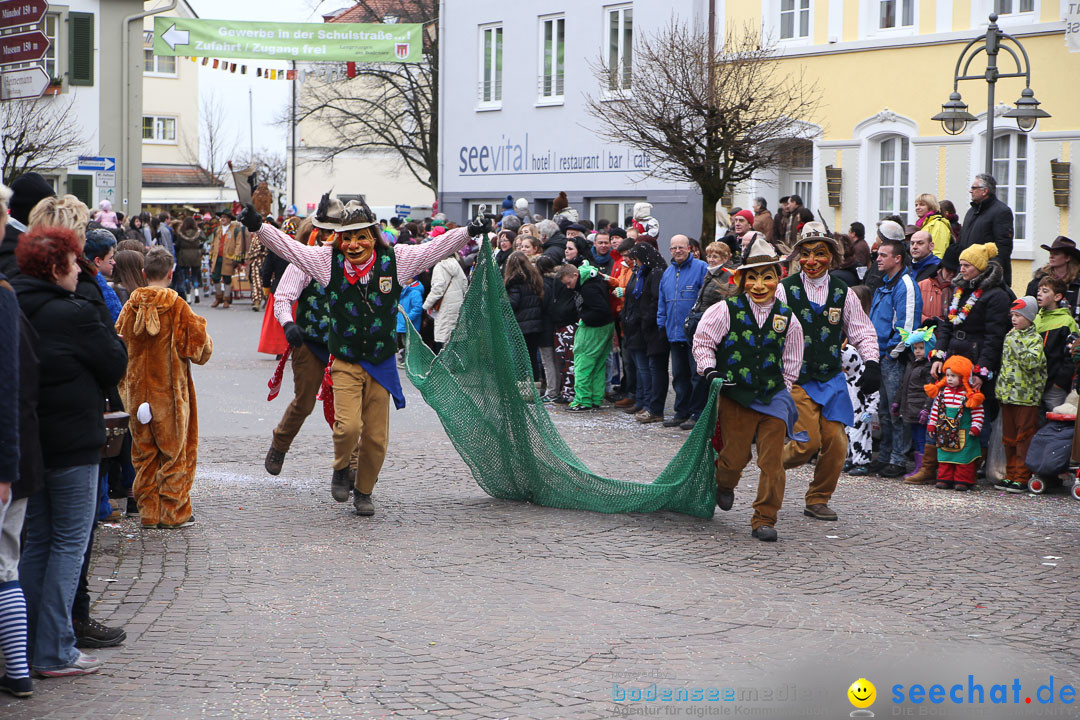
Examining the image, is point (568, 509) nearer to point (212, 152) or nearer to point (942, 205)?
point (942, 205)

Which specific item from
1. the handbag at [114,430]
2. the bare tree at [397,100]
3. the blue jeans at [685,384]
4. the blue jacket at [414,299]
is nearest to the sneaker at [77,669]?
the handbag at [114,430]

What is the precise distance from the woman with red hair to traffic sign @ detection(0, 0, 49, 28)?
3.79m

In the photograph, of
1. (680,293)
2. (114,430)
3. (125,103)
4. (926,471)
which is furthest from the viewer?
(125,103)

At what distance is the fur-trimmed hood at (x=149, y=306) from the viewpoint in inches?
334

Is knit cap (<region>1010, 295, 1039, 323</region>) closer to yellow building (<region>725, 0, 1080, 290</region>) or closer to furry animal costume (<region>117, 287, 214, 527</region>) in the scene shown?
furry animal costume (<region>117, 287, 214, 527</region>)

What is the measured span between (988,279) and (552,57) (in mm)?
19851

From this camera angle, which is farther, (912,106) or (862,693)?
(912,106)

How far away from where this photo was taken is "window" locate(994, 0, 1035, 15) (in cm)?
2006

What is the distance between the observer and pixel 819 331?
9.14 m

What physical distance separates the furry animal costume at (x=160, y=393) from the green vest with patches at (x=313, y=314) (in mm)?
991

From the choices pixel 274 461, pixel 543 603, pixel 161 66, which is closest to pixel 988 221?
pixel 274 461

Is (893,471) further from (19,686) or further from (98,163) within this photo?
(98,163)

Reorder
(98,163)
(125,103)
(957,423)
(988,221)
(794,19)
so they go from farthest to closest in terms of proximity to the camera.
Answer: (125,103)
(98,163)
(794,19)
(988,221)
(957,423)

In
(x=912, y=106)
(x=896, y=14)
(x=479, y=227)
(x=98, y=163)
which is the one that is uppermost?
(x=896, y=14)
